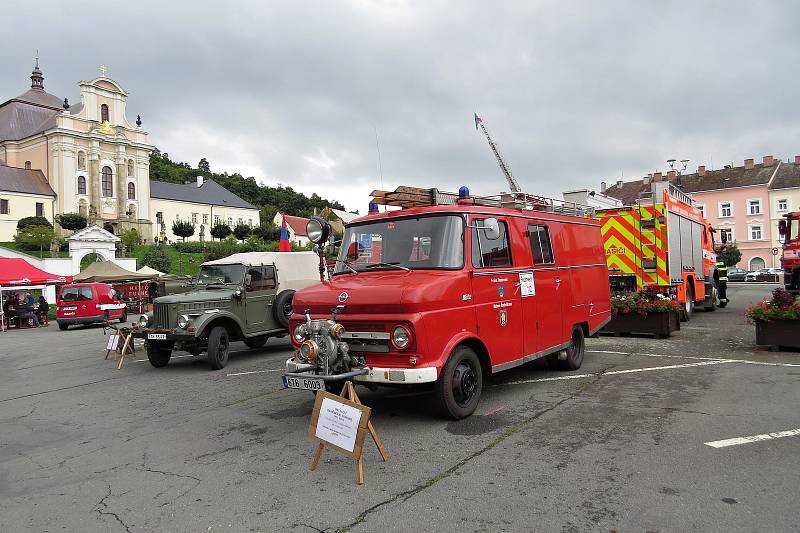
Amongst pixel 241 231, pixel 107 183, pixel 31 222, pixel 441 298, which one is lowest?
pixel 441 298

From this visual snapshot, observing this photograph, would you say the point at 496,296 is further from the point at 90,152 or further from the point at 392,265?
the point at 90,152

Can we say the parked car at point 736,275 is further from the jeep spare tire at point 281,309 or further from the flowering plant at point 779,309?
the jeep spare tire at point 281,309

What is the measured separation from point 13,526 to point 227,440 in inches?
79.5

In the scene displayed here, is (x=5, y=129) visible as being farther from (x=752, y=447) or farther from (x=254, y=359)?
(x=752, y=447)

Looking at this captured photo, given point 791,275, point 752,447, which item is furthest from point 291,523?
point 791,275

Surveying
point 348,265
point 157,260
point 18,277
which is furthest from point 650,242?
point 157,260

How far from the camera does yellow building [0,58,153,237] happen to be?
6331 cm

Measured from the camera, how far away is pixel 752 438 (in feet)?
16.4

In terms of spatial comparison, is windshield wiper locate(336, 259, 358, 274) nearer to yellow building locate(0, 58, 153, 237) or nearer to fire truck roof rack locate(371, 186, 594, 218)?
fire truck roof rack locate(371, 186, 594, 218)

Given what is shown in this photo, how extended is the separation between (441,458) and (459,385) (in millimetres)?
1125

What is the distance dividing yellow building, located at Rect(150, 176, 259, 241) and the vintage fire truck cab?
7622 cm

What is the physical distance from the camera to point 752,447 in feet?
15.7

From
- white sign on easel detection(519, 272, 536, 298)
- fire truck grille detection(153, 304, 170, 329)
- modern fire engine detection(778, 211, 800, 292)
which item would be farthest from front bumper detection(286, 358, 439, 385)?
modern fire engine detection(778, 211, 800, 292)

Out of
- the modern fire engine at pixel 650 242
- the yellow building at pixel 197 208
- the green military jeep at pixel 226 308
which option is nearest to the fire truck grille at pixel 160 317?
the green military jeep at pixel 226 308
